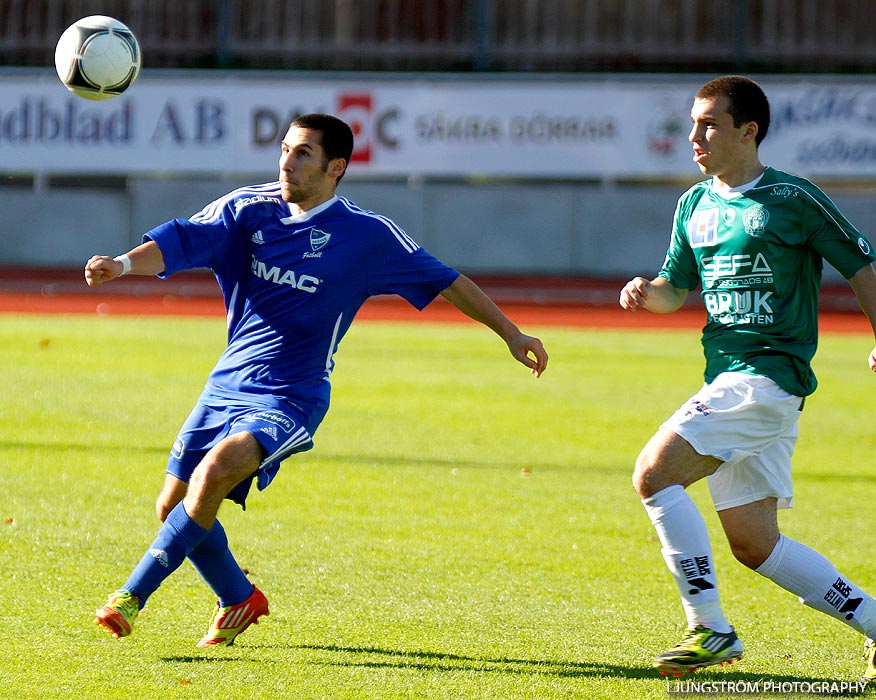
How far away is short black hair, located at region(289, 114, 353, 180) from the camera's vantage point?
529 cm

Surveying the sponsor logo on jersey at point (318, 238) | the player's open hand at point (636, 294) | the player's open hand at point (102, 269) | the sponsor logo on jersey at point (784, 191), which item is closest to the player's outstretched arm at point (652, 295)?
the player's open hand at point (636, 294)

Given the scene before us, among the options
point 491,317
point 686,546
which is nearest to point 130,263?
point 491,317

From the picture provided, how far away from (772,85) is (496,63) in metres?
6.28

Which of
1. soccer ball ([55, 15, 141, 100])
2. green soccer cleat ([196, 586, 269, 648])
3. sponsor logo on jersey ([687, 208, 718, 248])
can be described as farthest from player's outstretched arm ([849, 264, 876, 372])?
soccer ball ([55, 15, 141, 100])

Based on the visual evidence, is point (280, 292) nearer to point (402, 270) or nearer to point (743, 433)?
point (402, 270)

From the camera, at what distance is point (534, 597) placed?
609 cm

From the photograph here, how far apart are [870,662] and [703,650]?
0.74 m

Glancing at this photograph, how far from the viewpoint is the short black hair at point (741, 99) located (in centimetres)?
497

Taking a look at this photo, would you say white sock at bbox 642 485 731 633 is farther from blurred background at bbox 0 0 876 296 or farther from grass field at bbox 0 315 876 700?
blurred background at bbox 0 0 876 296

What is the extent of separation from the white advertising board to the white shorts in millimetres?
22791

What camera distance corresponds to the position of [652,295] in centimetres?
526

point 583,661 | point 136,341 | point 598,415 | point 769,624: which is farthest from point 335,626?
point 136,341

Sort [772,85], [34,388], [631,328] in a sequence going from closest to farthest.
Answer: [34,388]
[631,328]
[772,85]

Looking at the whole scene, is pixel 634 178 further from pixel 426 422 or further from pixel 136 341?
pixel 426 422
